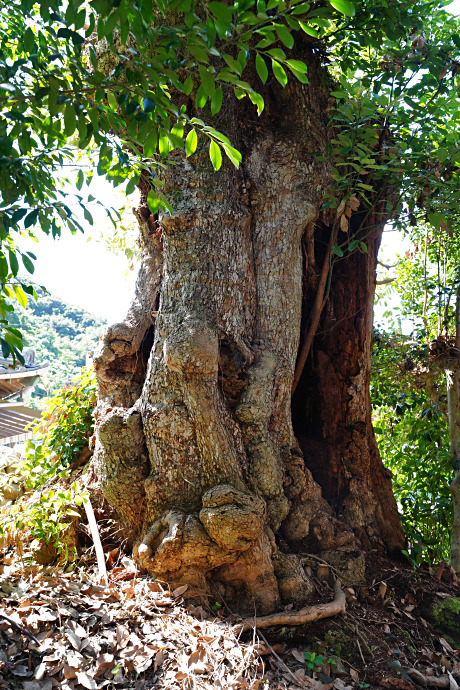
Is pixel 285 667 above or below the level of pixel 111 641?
below

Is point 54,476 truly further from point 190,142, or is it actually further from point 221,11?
point 221,11

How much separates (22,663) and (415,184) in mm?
3520

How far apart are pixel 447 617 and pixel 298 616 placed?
1.13m

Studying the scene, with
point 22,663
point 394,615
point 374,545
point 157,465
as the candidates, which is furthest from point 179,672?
point 374,545

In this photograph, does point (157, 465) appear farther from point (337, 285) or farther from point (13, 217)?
point (337, 285)

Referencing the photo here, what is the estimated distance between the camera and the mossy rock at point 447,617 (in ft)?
10.1

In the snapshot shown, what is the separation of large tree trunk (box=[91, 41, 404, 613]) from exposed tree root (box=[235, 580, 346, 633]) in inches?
4.9

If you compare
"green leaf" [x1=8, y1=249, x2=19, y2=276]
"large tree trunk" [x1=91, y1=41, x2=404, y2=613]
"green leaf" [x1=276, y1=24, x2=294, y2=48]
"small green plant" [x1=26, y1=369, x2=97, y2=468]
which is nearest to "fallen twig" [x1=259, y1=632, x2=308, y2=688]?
"large tree trunk" [x1=91, y1=41, x2=404, y2=613]

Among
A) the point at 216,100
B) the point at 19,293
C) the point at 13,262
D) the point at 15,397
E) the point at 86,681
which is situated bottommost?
the point at 86,681

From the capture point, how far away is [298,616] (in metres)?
2.64

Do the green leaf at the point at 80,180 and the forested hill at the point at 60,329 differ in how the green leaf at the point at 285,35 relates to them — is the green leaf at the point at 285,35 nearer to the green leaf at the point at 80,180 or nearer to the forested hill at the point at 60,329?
the green leaf at the point at 80,180

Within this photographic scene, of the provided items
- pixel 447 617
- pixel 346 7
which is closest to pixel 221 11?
pixel 346 7

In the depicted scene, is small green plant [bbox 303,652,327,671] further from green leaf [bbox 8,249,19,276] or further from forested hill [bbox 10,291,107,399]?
forested hill [bbox 10,291,107,399]

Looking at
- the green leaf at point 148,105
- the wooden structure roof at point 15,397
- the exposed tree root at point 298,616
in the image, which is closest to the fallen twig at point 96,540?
the exposed tree root at point 298,616
